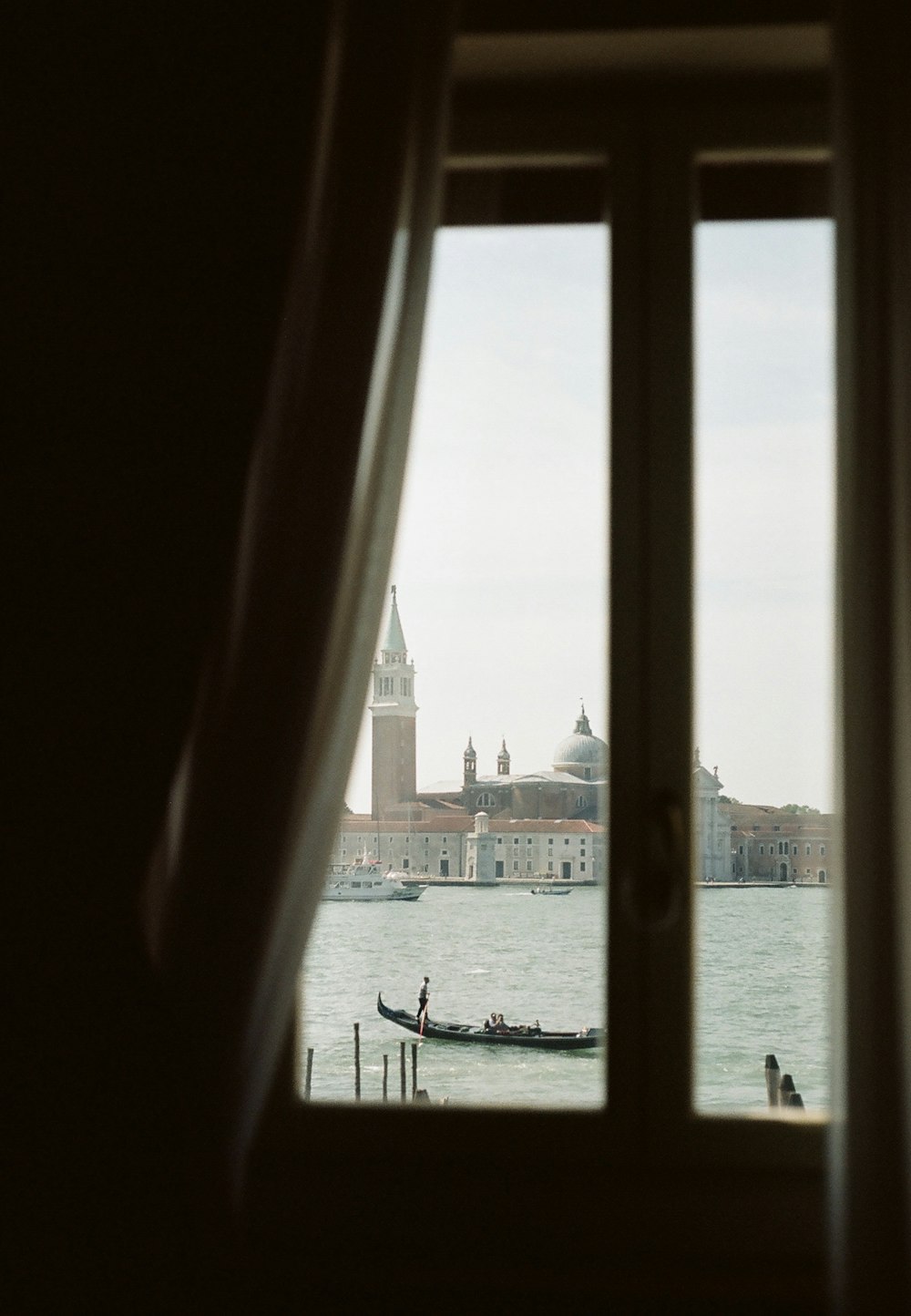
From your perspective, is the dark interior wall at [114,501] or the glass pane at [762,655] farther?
the glass pane at [762,655]

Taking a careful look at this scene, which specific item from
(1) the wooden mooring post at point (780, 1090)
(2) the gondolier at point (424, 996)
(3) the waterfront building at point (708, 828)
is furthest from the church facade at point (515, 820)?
(1) the wooden mooring post at point (780, 1090)

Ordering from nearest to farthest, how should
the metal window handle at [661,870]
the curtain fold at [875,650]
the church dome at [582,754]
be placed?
the curtain fold at [875,650] → the metal window handle at [661,870] → the church dome at [582,754]

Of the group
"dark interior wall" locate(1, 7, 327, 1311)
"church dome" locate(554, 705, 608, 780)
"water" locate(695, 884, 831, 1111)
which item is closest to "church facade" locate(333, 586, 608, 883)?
"church dome" locate(554, 705, 608, 780)

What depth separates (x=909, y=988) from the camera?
1259 millimetres

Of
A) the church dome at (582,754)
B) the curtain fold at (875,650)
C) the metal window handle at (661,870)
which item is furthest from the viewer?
the church dome at (582,754)

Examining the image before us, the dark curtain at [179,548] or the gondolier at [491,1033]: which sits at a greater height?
the dark curtain at [179,548]

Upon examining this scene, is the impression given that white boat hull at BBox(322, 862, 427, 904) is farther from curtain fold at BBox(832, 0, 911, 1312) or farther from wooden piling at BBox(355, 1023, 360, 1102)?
curtain fold at BBox(832, 0, 911, 1312)

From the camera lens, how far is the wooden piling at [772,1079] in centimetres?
148

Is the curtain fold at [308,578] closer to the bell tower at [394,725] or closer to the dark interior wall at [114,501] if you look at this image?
the dark interior wall at [114,501]

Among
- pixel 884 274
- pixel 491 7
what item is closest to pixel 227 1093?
pixel 884 274

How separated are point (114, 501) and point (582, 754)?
0.73 meters

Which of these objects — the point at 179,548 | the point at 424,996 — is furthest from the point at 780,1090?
the point at 179,548

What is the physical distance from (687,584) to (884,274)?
46cm

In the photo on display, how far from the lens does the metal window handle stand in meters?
1.43
